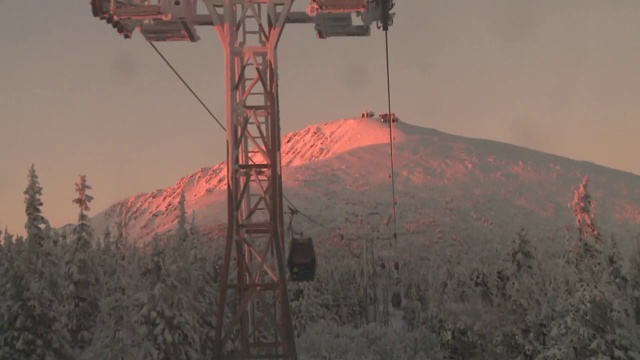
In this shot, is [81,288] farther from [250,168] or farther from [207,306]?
[250,168]

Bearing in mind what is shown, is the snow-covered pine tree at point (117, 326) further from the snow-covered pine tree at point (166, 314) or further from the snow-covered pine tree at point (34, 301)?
the snow-covered pine tree at point (34, 301)

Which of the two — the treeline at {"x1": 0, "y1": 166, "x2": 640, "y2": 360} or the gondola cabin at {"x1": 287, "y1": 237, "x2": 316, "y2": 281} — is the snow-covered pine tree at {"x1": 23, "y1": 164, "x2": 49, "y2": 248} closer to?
the treeline at {"x1": 0, "y1": 166, "x2": 640, "y2": 360}

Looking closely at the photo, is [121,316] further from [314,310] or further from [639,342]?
[314,310]

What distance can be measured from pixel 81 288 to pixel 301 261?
2919cm

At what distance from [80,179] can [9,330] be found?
11.7 metres

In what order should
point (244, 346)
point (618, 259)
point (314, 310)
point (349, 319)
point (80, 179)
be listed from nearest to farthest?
point (244, 346)
point (618, 259)
point (80, 179)
point (314, 310)
point (349, 319)

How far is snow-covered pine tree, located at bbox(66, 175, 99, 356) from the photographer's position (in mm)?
45562

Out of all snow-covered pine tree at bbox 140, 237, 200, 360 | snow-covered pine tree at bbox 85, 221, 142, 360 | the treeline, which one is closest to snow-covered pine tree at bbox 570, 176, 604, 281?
the treeline

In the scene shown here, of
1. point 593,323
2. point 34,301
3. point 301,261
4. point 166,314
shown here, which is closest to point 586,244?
point 593,323

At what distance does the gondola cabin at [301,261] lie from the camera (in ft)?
65.6

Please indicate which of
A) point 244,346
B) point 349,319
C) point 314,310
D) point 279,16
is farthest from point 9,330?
point 349,319

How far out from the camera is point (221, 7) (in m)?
21.3

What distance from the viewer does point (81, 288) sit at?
152 feet

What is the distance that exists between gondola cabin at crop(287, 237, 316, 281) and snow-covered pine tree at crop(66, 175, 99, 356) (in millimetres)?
28006
